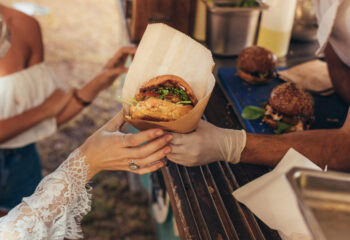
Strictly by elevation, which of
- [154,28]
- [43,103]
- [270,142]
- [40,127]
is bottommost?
[40,127]

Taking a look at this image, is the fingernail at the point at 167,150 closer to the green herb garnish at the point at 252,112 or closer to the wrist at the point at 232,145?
Result: the wrist at the point at 232,145

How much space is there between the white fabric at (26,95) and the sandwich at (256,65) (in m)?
1.26

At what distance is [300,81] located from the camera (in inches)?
74.8

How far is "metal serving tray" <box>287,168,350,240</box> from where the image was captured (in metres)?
0.72

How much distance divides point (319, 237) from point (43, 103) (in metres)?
1.87

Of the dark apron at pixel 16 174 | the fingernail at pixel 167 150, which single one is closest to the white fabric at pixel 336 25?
the fingernail at pixel 167 150

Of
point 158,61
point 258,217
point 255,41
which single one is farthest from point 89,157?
point 255,41

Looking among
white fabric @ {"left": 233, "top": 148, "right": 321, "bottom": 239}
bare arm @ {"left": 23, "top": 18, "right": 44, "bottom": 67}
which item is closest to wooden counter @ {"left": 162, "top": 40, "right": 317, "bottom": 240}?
white fabric @ {"left": 233, "top": 148, "right": 321, "bottom": 239}

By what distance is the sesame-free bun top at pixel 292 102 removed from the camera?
1522 mm

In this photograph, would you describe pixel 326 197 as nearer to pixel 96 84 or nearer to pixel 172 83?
pixel 172 83

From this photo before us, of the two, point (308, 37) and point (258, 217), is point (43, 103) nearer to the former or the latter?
point (258, 217)

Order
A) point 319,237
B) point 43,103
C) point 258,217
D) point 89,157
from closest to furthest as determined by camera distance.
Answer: point 319,237 < point 258,217 < point 89,157 < point 43,103

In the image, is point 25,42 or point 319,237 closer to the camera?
point 319,237

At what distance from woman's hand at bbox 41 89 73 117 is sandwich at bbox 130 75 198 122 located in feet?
3.12
